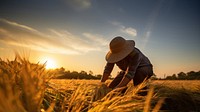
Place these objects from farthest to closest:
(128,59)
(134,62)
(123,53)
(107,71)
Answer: (107,71), (128,59), (123,53), (134,62)

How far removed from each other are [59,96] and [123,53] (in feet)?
10.1

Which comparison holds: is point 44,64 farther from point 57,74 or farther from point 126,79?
point 126,79

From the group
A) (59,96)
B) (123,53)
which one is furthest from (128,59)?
(59,96)

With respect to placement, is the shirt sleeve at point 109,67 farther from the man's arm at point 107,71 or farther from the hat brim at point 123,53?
the hat brim at point 123,53

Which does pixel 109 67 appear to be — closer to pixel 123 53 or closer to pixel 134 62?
pixel 123 53

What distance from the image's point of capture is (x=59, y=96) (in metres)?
1.94

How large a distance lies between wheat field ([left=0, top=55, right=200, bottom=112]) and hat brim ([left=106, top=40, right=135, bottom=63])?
105 centimetres

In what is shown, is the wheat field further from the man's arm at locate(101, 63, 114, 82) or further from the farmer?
the man's arm at locate(101, 63, 114, 82)

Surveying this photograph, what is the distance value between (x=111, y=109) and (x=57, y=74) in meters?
0.87

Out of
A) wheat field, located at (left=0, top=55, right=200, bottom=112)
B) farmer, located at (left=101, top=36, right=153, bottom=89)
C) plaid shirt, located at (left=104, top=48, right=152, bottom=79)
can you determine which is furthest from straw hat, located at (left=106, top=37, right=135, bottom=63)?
wheat field, located at (left=0, top=55, right=200, bottom=112)

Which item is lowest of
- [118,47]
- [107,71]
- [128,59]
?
[107,71]

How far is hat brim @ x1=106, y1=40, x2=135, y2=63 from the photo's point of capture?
487cm

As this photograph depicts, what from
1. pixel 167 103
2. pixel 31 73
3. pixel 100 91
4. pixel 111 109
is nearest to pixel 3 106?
pixel 31 73

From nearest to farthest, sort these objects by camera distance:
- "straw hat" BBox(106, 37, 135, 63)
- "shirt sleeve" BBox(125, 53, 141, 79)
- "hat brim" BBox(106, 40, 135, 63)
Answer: "shirt sleeve" BBox(125, 53, 141, 79)
"hat brim" BBox(106, 40, 135, 63)
"straw hat" BBox(106, 37, 135, 63)
